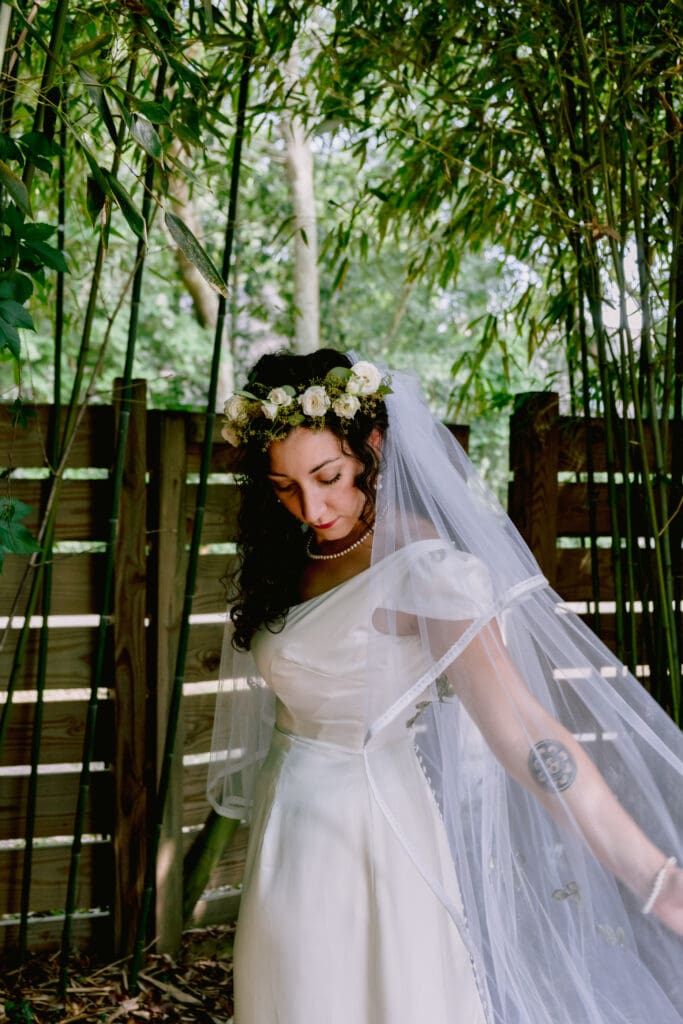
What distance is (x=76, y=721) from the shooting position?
7.87 ft

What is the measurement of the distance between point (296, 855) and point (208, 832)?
1.22 metres

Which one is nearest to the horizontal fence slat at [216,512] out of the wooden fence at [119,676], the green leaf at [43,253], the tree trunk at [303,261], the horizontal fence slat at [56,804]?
A: the wooden fence at [119,676]

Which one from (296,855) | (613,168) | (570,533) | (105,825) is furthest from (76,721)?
(613,168)

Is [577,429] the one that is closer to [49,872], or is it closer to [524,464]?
[524,464]

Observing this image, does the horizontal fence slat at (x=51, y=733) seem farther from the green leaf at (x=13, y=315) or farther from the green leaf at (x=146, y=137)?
the green leaf at (x=146, y=137)

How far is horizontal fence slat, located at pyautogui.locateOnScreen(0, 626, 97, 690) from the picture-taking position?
233cm

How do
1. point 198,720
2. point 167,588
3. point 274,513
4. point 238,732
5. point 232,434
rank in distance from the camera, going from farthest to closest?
point 198,720 → point 167,588 → point 238,732 → point 274,513 → point 232,434

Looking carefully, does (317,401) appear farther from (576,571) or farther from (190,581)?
(576,571)

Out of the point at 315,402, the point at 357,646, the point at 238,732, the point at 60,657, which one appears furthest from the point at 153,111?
the point at 60,657

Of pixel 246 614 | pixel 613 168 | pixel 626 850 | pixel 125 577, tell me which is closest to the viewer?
pixel 626 850

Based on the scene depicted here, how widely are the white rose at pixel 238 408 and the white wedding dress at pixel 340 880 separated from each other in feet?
0.98

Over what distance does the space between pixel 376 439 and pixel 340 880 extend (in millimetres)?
629

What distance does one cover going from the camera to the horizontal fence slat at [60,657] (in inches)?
91.7

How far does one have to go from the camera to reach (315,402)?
1.40 m
